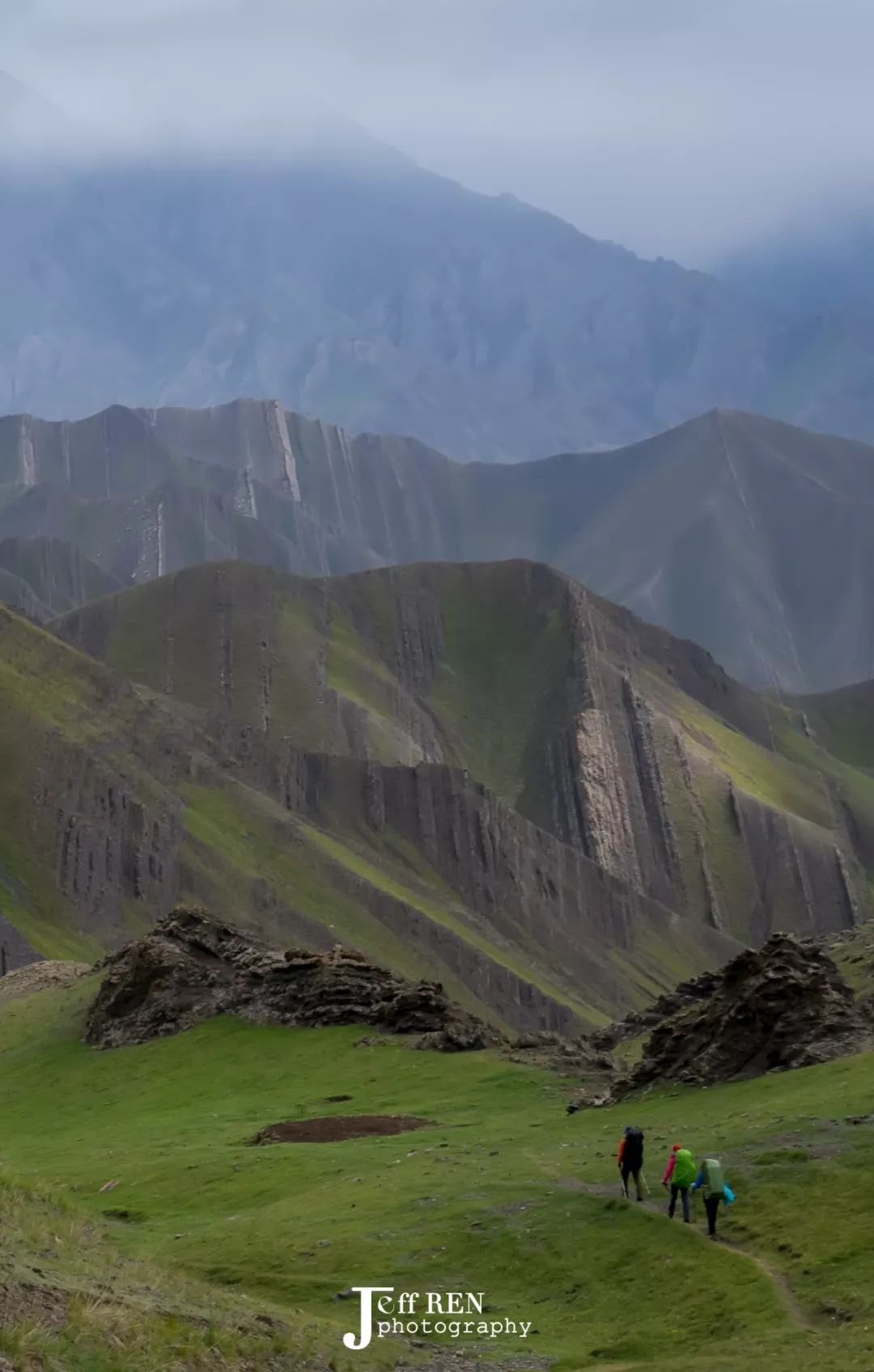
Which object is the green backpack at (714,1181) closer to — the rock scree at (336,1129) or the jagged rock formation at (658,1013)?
the rock scree at (336,1129)

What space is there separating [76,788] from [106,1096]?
10277cm

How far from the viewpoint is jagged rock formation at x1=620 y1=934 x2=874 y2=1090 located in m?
51.2

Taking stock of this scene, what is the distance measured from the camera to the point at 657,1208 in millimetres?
36125

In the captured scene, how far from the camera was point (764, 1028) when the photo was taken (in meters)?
52.5

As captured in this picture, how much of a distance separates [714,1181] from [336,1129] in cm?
2257

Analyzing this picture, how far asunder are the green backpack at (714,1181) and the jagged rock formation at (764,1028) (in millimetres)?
16563

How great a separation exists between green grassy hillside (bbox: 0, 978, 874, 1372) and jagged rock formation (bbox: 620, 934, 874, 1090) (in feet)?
5.72

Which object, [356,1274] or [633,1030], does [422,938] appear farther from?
[356,1274]

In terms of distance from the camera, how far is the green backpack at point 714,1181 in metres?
34.1

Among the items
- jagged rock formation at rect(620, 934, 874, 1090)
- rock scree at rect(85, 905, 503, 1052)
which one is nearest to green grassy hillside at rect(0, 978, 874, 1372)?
jagged rock formation at rect(620, 934, 874, 1090)

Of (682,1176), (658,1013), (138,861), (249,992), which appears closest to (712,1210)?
(682,1176)

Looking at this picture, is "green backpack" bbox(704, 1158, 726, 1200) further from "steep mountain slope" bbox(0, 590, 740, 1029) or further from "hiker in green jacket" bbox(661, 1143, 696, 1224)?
"steep mountain slope" bbox(0, 590, 740, 1029)

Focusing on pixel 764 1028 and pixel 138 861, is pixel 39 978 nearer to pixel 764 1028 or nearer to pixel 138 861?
pixel 764 1028

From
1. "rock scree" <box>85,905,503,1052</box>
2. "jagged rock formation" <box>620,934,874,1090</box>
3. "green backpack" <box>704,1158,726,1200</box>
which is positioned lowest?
"green backpack" <box>704,1158,726,1200</box>
